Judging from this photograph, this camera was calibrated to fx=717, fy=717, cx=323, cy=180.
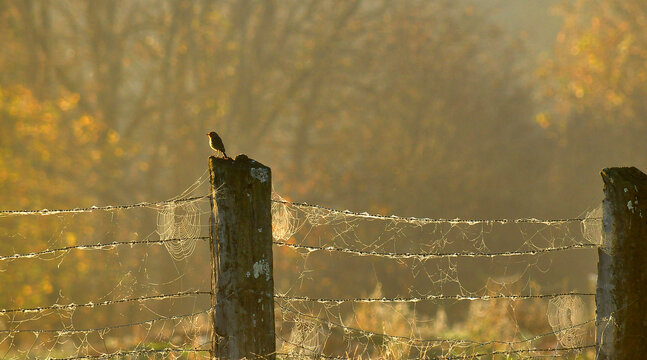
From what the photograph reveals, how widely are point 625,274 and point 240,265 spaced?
2.49 m

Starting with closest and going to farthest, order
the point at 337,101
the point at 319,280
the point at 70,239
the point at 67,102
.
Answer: the point at 70,239 → the point at 67,102 → the point at 319,280 → the point at 337,101

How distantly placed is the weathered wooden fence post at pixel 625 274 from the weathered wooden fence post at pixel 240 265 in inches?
88.2

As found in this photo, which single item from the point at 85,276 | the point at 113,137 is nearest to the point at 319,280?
the point at 85,276

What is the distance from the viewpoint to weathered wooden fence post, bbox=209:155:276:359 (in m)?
3.74

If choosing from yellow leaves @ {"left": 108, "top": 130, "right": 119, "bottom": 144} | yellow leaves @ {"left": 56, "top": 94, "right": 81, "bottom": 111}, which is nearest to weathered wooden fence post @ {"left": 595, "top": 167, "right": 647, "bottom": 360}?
yellow leaves @ {"left": 108, "top": 130, "right": 119, "bottom": 144}

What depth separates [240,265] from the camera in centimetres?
375

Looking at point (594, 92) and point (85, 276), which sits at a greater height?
point (594, 92)

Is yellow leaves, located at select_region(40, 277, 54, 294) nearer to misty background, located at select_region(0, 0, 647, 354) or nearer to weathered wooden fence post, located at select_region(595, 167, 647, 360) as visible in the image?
misty background, located at select_region(0, 0, 647, 354)

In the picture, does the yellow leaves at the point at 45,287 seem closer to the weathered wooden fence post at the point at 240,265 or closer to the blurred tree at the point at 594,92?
the weathered wooden fence post at the point at 240,265

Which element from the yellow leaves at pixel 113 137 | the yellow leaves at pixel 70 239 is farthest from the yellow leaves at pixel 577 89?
the yellow leaves at pixel 70 239

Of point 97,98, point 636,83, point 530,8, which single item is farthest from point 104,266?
point 530,8

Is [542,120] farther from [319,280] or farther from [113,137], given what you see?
[113,137]

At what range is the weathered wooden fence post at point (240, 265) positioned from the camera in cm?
374

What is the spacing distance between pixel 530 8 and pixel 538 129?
1428 cm
